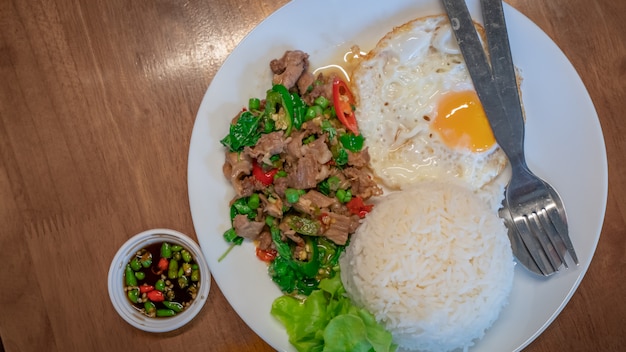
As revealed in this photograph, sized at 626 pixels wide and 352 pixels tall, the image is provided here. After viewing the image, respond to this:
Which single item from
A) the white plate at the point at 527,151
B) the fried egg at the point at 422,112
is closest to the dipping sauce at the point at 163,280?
the white plate at the point at 527,151

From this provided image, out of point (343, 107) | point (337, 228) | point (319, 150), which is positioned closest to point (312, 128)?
point (319, 150)

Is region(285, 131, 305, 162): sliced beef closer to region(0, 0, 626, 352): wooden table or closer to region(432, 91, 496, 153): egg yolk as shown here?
region(0, 0, 626, 352): wooden table

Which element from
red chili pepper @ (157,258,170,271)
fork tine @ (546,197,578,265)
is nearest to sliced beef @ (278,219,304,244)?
red chili pepper @ (157,258,170,271)

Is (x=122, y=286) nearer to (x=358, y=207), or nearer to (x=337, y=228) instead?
(x=337, y=228)

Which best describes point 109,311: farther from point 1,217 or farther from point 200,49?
point 200,49

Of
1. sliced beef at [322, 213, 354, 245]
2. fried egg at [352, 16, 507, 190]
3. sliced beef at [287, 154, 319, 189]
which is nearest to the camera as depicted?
sliced beef at [287, 154, 319, 189]

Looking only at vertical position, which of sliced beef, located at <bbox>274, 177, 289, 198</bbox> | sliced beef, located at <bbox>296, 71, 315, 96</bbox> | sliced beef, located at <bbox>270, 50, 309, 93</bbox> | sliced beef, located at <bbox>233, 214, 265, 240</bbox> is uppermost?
sliced beef, located at <bbox>270, 50, 309, 93</bbox>

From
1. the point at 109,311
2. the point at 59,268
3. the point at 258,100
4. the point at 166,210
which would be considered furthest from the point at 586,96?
the point at 59,268
